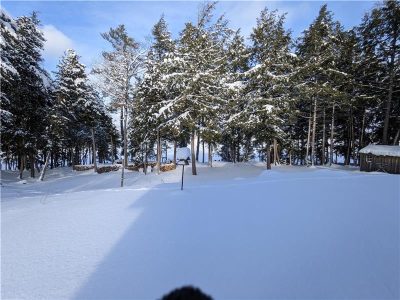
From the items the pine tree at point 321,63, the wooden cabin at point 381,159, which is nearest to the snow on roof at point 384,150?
the wooden cabin at point 381,159

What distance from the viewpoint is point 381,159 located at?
923 inches

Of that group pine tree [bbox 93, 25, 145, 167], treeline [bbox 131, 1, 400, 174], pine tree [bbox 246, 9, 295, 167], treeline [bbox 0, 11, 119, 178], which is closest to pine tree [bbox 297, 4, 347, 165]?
treeline [bbox 131, 1, 400, 174]

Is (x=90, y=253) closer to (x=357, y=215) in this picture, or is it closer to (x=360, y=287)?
(x=360, y=287)

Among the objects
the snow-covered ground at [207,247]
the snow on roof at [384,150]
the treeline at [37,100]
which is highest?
the treeline at [37,100]

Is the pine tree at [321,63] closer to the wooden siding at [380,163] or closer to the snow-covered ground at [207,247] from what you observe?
the wooden siding at [380,163]

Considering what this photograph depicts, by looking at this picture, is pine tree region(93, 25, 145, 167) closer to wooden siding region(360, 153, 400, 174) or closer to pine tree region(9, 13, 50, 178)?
pine tree region(9, 13, 50, 178)

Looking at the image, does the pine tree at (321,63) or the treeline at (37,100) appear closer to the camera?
the treeline at (37,100)

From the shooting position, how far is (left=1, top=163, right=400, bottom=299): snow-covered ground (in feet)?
15.1

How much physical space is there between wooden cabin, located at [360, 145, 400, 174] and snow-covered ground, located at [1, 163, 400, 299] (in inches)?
619

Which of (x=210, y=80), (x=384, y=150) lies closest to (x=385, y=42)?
(x=384, y=150)

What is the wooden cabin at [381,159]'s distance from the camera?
22.9 metres

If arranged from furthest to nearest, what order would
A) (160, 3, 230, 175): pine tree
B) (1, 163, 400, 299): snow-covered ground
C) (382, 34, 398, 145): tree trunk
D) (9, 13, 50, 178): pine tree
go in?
1. (382, 34, 398, 145): tree trunk
2. (9, 13, 50, 178): pine tree
3. (160, 3, 230, 175): pine tree
4. (1, 163, 400, 299): snow-covered ground

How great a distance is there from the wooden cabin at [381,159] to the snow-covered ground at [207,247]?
1573 cm

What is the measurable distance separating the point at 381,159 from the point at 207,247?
75.2ft
